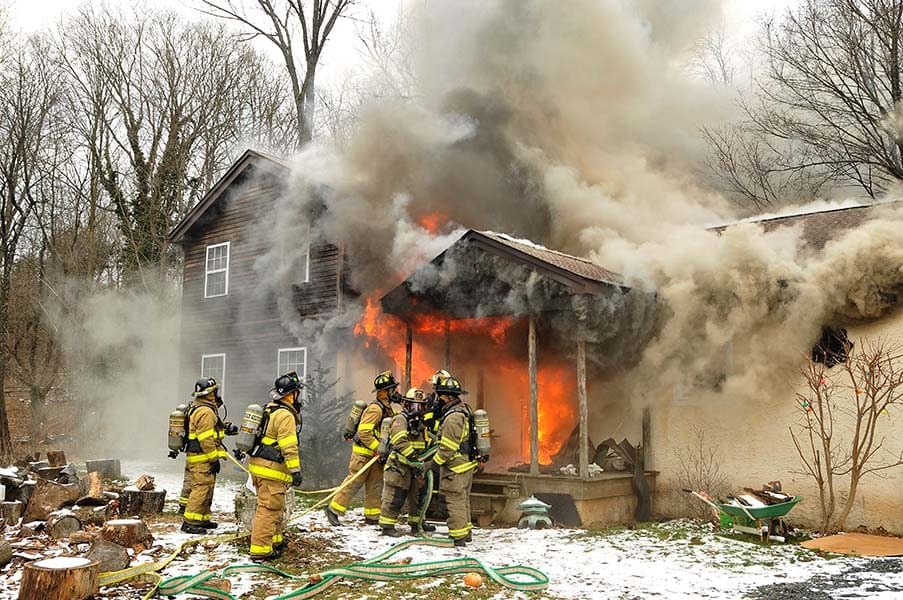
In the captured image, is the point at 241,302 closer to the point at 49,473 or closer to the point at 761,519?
the point at 49,473

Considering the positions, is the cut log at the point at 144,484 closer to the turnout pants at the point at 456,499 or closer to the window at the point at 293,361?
the turnout pants at the point at 456,499

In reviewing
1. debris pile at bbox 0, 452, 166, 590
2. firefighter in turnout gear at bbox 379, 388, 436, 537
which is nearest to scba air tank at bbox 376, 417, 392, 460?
firefighter in turnout gear at bbox 379, 388, 436, 537

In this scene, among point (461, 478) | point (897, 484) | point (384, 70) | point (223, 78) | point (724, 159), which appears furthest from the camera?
point (223, 78)

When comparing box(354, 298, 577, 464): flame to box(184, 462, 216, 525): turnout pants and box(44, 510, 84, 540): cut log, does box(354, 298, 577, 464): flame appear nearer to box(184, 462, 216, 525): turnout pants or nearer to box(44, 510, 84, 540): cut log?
box(184, 462, 216, 525): turnout pants

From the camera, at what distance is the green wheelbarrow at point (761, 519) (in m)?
8.48

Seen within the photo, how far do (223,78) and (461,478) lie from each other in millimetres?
24737

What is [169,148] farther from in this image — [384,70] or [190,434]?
[190,434]

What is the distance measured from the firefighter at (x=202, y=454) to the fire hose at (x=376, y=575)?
2125 millimetres

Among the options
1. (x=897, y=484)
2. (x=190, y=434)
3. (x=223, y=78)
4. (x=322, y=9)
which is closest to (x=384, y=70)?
(x=322, y=9)

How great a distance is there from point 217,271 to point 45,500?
10.6 m

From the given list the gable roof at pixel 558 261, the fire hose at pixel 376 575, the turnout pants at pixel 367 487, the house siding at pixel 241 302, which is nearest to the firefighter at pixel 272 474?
the fire hose at pixel 376 575

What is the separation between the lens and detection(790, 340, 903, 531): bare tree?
888 centimetres

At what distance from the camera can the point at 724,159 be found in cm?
1969

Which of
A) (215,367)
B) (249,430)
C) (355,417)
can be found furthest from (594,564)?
(215,367)
